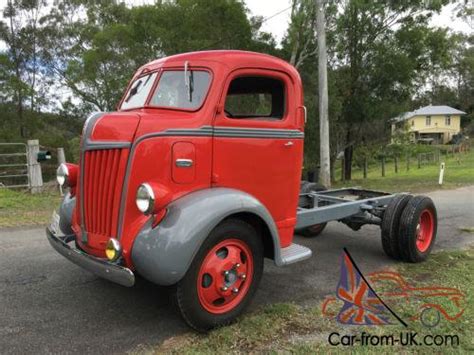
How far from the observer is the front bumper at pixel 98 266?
3432 mm

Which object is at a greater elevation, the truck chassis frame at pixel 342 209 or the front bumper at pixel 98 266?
the truck chassis frame at pixel 342 209

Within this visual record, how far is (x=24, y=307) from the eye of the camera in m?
4.25

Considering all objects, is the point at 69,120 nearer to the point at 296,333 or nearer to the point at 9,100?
the point at 9,100

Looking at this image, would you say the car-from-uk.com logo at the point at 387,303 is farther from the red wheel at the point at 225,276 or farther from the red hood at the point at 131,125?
the red hood at the point at 131,125

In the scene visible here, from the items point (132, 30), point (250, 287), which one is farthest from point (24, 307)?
point (132, 30)

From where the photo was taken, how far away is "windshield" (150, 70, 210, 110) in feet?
13.7

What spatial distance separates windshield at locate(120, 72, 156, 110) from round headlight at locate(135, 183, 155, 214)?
124cm

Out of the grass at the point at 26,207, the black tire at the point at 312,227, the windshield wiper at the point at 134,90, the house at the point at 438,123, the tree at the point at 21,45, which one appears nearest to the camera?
the windshield wiper at the point at 134,90

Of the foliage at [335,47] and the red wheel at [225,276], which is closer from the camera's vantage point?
the red wheel at [225,276]

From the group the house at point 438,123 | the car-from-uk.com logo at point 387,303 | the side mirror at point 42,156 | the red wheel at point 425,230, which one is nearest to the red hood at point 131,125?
the car-from-uk.com logo at point 387,303

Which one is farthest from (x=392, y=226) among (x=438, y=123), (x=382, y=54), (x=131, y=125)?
(x=438, y=123)

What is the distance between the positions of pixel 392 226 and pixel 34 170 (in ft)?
31.1

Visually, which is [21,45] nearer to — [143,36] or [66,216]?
[143,36]

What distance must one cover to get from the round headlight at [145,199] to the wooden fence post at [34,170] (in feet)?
30.9
